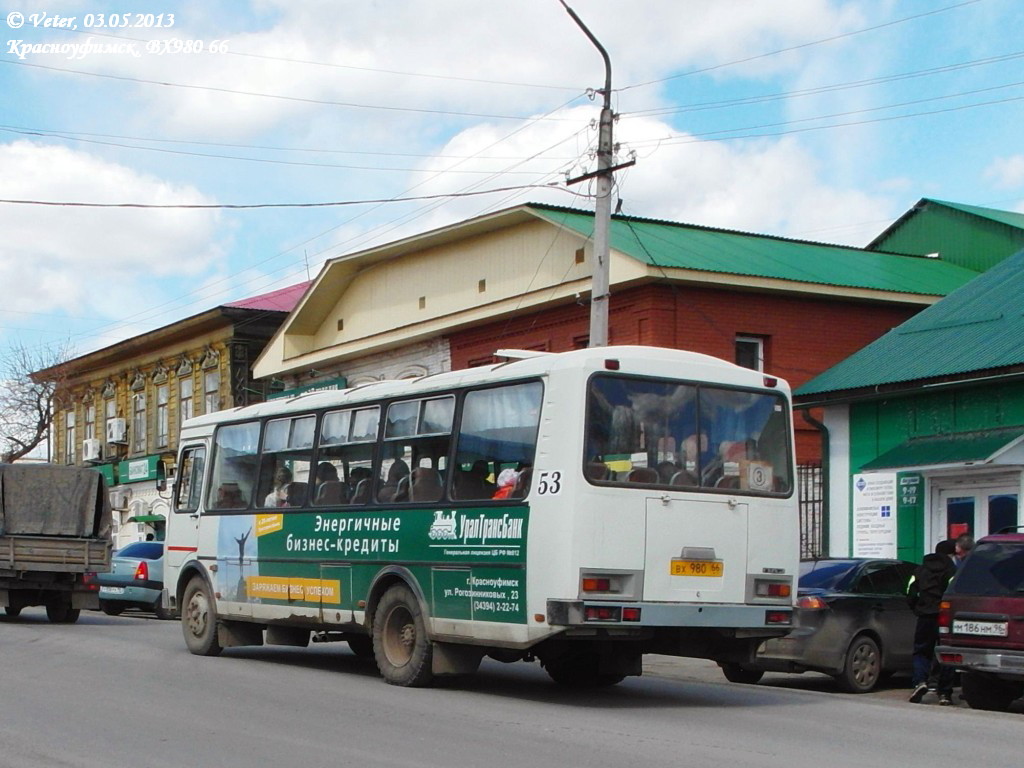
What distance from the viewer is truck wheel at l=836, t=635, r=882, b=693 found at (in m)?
15.6

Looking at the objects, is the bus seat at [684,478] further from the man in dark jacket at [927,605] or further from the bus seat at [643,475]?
the man in dark jacket at [927,605]

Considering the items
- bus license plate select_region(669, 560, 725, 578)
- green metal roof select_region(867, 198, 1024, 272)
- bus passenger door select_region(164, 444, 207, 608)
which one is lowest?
bus license plate select_region(669, 560, 725, 578)

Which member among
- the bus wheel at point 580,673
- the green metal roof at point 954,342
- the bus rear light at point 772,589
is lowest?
the bus wheel at point 580,673

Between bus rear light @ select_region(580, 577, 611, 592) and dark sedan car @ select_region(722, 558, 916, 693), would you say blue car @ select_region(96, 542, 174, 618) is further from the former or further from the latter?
bus rear light @ select_region(580, 577, 611, 592)

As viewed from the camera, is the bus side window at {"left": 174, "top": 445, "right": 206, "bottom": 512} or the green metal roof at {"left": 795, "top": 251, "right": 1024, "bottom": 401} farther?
the green metal roof at {"left": 795, "top": 251, "right": 1024, "bottom": 401}

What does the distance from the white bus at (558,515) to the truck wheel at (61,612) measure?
10.5 m

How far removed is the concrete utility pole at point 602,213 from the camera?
64.3ft

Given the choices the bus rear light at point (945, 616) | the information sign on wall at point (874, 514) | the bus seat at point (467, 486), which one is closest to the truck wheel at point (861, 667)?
the bus rear light at point (945, 616)

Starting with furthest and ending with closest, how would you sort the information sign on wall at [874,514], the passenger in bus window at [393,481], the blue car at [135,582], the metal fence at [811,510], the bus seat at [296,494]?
1. the blue car at [135,582]
2. the metal fence at [811,510]
3. the information sign on wall at [874,514]
4. the bus seat at [296,494]
5. the passenger in bus window at [393,481]

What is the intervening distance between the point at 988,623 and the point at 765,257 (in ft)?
61.3

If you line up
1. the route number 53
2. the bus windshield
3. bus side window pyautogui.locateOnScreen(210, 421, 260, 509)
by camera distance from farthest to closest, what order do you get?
bus side window pyautogui.locateOnScreen(210, 421, 260, 509) < the bus windshield < the route number 53

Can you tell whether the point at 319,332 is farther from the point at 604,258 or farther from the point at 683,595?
the point at 683,595

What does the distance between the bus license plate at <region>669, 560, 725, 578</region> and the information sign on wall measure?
10.8 m

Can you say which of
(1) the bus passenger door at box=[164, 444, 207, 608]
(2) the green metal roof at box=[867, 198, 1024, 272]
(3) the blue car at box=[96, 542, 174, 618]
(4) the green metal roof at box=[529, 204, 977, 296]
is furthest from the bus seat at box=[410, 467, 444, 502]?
(2) the green metal roof at box=[867, 198, 1024, 272]
